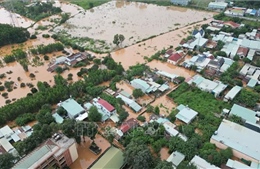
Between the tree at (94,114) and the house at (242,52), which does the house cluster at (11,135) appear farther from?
A: the house at (242,52)

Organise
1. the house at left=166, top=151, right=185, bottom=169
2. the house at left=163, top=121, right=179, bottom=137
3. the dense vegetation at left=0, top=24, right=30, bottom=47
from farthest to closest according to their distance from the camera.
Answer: the dense vegetation at left=0, top=24, right=30, bottom=47
the house at left=163, top=121, right=179, bottom=137
the house at left=166, top=151, right=185, bottom=169

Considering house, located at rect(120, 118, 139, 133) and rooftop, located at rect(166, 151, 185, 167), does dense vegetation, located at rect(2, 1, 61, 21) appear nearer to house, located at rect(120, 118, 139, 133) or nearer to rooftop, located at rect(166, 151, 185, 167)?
house, located at rect(120, 118, 139, 133)

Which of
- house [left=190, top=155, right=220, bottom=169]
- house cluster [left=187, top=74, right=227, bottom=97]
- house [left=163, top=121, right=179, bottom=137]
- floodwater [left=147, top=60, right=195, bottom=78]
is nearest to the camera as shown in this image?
house [left=190, top=155, right=220, bottom=169]

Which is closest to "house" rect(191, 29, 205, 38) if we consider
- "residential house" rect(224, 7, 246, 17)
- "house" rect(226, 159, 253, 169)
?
"residential house" rect(224, 7, 246, 17)

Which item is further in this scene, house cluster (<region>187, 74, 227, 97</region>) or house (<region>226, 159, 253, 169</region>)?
house cluster (<region>187, 74, 227, 97</region>)

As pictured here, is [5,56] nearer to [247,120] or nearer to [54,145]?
[54,145]

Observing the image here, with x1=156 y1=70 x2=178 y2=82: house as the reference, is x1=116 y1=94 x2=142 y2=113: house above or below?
below

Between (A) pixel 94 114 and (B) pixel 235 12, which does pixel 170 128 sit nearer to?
(A) pixel 94 114

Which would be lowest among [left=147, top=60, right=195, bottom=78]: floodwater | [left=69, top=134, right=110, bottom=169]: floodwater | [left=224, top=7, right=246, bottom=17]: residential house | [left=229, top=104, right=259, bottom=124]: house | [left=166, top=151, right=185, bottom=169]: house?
[left=69, top=134, right=110, bottom=169]: floodwater
